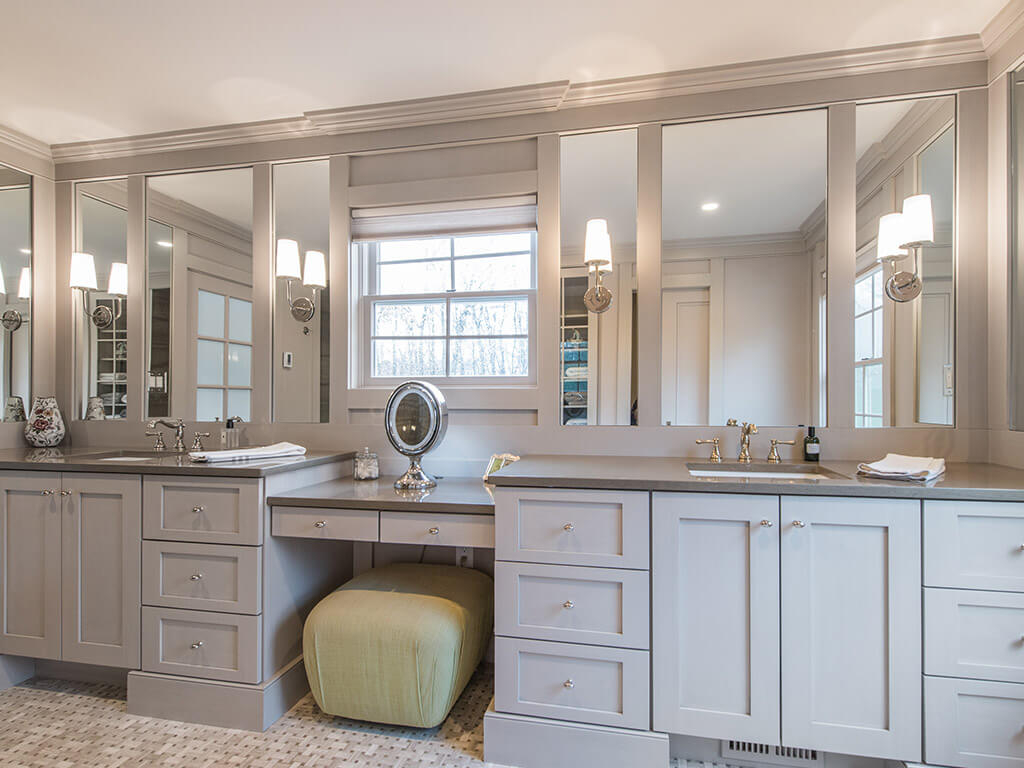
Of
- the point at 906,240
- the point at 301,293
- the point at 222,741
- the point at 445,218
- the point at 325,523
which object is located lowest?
the point at 222,741

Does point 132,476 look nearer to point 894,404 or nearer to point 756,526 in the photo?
point 756,526

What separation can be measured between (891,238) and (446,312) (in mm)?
1824

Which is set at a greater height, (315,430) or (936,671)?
(315,430)

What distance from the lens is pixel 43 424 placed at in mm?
2688

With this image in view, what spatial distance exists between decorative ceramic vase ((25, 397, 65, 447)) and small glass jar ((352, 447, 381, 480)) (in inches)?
65.0

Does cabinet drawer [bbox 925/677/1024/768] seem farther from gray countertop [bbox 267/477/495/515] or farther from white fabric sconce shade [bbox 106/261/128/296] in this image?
white fabric sconce shade [bbox 106/261/128/296]

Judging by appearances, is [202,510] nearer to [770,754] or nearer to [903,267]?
[770,754]

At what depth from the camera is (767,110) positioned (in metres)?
2.18

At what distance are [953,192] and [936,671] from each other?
169cm

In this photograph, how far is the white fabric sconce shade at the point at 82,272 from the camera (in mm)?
2777

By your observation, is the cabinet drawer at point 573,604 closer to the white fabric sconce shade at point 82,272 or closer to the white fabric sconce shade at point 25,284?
the white fabric sconce shade at point 82,272

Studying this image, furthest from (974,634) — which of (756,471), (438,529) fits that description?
(438,529)

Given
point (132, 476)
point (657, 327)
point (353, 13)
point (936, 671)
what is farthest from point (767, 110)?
point (132, 476)

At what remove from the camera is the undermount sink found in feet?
6.56
